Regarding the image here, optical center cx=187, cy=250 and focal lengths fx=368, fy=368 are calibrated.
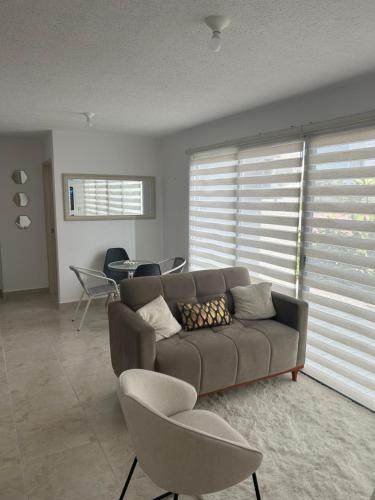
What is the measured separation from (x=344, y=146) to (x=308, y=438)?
2.14m

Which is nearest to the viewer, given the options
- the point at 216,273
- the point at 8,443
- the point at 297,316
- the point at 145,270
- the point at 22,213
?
the point at 8,443

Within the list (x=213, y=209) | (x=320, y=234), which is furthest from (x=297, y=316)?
(x=213, y=209)

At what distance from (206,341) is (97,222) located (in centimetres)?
314

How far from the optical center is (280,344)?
2898mm

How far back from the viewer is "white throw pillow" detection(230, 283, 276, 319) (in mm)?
3188

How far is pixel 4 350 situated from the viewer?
12.1 feet

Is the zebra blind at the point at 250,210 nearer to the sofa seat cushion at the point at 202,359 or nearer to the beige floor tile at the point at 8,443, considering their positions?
the sofa seat cushion at the point at 202,359

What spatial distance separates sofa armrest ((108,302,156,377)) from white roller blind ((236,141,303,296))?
1.52 metres

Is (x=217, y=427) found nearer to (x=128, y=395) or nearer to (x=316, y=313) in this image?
(x=128, y=395)

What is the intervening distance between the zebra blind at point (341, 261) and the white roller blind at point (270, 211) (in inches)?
6.0

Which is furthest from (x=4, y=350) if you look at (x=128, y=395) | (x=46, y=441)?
(x=128, y=395)

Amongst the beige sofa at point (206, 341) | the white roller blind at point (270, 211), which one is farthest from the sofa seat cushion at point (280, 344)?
the white roller blind at point (270, 211)

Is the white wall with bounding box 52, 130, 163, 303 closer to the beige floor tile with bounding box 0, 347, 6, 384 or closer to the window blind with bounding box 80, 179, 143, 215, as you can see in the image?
the window blind with bounding box 80, 179, 143, 215

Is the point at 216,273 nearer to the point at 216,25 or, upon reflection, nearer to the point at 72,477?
the point at 72,477
